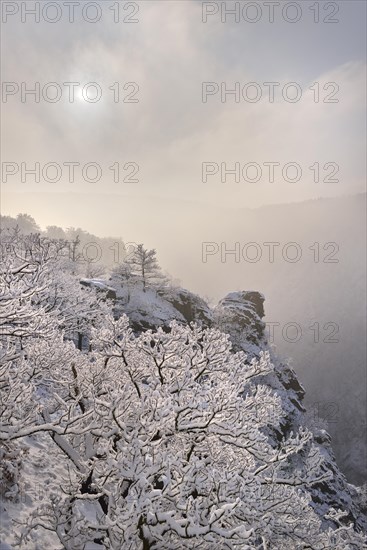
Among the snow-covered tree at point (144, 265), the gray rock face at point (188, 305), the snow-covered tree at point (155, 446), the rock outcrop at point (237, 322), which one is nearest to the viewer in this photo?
the snow-covered tree at point (155, 446)

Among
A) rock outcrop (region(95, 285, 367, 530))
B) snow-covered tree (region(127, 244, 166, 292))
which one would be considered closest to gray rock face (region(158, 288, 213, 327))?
rock outcrop (region(95, 285, 367, 530))

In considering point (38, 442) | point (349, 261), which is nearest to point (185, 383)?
point (38, 442)

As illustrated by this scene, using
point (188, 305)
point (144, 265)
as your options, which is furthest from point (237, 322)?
point (144, 265)

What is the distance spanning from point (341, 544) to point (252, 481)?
314 centimetres

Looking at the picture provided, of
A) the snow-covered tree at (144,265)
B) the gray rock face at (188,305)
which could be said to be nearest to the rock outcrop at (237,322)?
the gray rock face at (188,305)

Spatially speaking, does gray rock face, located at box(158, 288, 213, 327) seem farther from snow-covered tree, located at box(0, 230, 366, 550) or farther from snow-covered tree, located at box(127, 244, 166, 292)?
snow-covered tree, located at box(0, 230, 366, 550)

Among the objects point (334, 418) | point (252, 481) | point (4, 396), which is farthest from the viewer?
point (334, 418)

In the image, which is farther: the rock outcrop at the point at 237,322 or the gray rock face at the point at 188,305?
the gray rock face at the point at 188,305

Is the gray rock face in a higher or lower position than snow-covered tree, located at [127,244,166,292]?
lower

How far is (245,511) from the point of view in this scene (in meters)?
5.93

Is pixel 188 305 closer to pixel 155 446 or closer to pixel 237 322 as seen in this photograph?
pixel 237 322

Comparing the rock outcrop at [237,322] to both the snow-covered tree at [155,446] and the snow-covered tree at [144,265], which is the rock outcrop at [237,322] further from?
the snow-covered tree at [155,446]

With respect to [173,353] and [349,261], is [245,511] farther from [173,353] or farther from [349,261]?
[349,261]

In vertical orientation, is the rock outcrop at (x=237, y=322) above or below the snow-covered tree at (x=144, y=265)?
below
